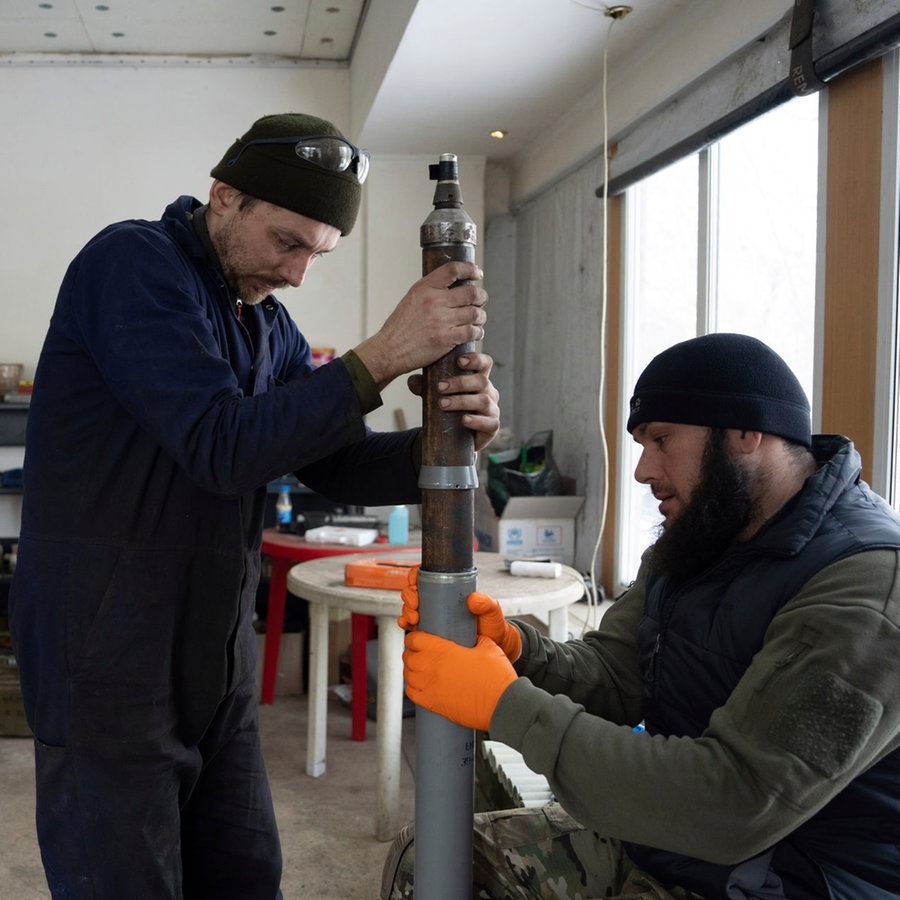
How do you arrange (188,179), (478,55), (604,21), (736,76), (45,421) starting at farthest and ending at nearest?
(188,179) < (478,55) < (604,21) < (736,76) < (45,421)

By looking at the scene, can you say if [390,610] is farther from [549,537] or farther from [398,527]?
[549,537]

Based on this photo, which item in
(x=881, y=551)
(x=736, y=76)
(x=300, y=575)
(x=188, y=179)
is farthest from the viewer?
(x=188, y=179)

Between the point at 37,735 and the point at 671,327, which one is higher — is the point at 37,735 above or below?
below

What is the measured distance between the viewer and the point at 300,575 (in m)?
2.85

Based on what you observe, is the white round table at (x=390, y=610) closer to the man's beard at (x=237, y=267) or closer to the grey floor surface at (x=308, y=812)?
the grey floor surface at (x=308, y=812)

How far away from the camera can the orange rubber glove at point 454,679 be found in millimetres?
1135

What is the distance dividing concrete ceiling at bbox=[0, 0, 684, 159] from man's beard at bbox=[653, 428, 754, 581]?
8.07 feet

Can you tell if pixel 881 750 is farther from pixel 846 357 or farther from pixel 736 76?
pixel 736 76

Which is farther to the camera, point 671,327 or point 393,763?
point 671,327

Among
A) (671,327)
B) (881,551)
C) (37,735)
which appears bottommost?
(37,735)

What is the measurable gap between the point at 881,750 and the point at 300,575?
2.04 m

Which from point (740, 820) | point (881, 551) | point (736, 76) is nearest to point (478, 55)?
point (736, 76)

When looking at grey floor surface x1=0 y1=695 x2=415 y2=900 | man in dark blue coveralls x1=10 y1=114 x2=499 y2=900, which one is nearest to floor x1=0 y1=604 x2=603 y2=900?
grey floor surface x1=0 y1=695 x2=415 y2=900

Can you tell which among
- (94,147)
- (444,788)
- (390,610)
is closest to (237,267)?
(444,788)
